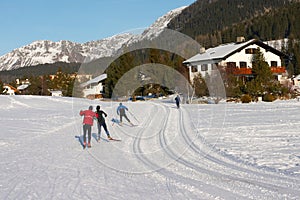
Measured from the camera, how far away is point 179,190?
715cm

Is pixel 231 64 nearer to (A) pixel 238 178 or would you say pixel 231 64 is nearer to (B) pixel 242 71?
(B) pixel 242 71

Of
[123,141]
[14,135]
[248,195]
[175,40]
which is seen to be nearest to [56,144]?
[123,141]

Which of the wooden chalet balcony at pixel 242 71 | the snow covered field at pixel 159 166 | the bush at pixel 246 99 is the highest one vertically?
the wooden chalet balcony at pixel 242 71

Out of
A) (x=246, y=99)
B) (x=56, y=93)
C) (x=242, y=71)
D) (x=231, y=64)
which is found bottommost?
(x=246, y=99)

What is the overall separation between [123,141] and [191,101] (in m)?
27.8

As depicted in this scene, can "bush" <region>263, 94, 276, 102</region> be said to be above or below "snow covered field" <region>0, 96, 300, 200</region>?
above

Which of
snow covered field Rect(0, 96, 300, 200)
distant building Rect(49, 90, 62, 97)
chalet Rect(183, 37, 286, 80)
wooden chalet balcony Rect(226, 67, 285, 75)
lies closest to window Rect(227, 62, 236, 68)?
chalet Rect(183, 37, 286, 80)

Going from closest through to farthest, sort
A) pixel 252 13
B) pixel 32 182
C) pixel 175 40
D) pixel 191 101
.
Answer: pixel 32 182 → pixel 175 40 → pixel 191 101 → pixel 252 13

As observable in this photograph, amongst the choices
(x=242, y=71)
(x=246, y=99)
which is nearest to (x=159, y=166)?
(x=246, y=99)

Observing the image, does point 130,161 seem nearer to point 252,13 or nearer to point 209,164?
point 209,164

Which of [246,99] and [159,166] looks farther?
[246,99]

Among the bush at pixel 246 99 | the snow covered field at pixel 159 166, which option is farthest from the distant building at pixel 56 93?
the snow covered field at pixel 159 166

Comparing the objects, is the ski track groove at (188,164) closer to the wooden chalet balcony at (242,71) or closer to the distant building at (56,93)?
the wooden chalet balcony at (242,71)

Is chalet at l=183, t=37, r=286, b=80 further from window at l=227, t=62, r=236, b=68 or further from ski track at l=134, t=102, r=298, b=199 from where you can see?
ski track at l=134, t=102, r=298, b=199
